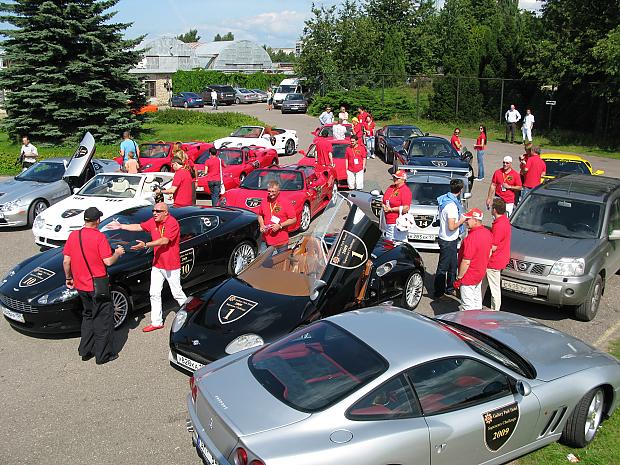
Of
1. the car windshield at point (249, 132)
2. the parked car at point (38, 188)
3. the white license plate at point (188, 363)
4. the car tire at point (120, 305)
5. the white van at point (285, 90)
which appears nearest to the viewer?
the white license plate at point (188, 363)

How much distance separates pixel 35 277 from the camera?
26.1ft

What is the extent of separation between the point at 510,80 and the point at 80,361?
31.1 metres

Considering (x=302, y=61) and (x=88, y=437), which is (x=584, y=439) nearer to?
(x=88, y=437)

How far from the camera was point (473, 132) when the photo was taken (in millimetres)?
34031

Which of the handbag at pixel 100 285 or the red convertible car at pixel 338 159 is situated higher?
the red convertible car at pixel 338 159

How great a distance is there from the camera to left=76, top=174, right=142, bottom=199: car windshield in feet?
41.1

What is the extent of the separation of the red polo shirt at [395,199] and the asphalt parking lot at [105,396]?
5.60 feet

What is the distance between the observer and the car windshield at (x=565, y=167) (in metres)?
15.2

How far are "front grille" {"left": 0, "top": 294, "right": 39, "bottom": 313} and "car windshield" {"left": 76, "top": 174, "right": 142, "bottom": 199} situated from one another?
493 centimetres

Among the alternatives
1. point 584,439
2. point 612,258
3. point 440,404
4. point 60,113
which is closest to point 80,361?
point 440,404

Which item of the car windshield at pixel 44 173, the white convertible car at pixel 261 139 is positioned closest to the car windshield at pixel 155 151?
the white convertible car at pixel 261 139

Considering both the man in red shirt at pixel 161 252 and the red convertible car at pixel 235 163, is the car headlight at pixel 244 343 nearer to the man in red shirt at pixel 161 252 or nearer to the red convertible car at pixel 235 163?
the man in red shirt at pixel 161 252

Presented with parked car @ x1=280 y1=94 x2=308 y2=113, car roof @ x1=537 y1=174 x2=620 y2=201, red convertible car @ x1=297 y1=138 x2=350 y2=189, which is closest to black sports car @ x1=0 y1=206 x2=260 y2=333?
car roof @ x1=537 y1=174 x2=620 y2=201

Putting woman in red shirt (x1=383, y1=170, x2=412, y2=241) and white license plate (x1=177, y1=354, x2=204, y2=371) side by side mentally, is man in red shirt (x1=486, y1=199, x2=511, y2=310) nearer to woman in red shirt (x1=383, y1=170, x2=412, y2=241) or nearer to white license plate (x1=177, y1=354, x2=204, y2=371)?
woman in red shirt (x1=383, y1=170, x2=412, y2=241)
